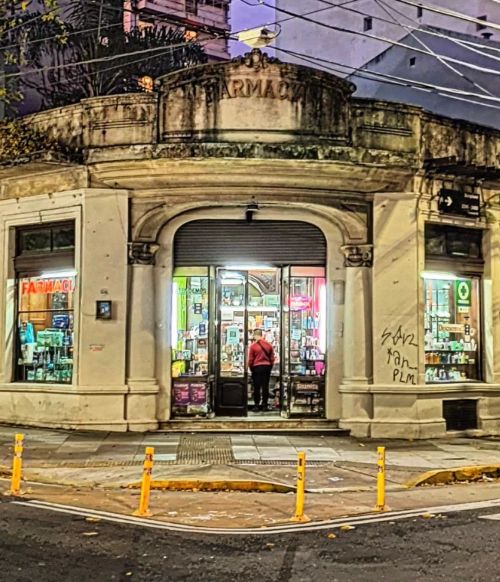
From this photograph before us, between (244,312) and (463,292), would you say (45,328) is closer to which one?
(244,312)

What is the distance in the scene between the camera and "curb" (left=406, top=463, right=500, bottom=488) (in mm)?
11219

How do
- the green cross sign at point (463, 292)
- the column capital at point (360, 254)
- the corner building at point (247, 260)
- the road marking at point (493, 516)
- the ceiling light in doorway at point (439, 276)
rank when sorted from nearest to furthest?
the road marking at point (493, 516) → the corner building at point (247, 260) → the column capital at point (360, 254) → the ceiling light in doorway at point (439, 276) → the green cross sign at point (463, 292)

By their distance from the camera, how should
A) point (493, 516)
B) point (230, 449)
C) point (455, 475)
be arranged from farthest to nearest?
point (230, 449), point (455, 475), point (493, 516)

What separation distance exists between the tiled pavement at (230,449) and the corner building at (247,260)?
23.4 inches

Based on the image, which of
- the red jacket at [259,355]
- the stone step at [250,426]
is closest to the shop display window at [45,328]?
the stone step at [250,426]

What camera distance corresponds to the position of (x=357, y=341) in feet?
49.9

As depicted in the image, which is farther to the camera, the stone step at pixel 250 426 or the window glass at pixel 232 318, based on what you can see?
the window glass at pixel 232 318

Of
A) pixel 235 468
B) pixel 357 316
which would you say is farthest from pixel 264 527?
pixel 357 316

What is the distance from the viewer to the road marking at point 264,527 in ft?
26.3

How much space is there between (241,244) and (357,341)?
2971mm

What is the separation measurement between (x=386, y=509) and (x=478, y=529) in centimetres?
140

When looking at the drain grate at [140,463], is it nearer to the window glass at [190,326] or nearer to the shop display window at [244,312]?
the window glass at [190,326]

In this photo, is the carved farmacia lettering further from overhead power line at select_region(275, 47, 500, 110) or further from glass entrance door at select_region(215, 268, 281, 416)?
overhead power line at select_region(275, 47, 500, 110)

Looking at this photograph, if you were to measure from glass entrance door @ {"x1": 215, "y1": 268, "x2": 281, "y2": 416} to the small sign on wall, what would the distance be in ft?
7.26
